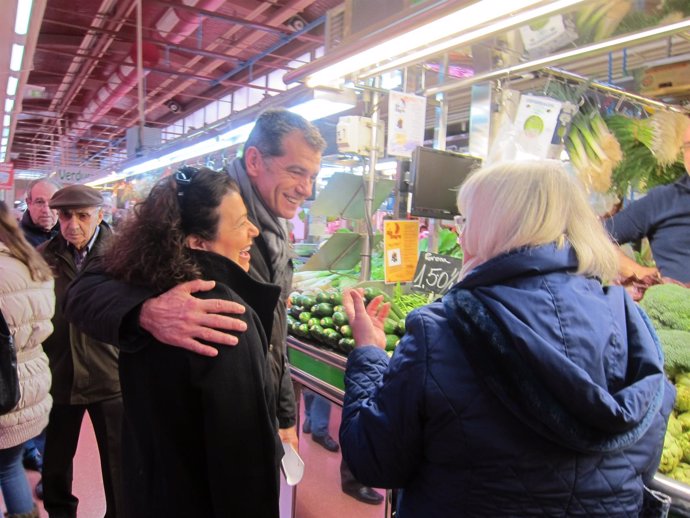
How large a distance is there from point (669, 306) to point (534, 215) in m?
1.15

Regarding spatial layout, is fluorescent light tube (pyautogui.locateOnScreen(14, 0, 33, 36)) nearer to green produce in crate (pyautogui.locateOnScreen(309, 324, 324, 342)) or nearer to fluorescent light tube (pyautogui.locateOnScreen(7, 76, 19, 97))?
fluorescent light tube (pyautogui.locateOnScreen(7, 76, 19, 97))

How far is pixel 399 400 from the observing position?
1.14 m

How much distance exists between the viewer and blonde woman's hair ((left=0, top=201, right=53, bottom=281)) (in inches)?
97.0

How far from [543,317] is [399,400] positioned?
1.13ft

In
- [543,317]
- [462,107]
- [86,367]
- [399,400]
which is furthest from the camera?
[462,107]

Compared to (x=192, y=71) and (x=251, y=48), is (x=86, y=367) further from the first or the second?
(x=192, y=71)

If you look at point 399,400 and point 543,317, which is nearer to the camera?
point 543,317

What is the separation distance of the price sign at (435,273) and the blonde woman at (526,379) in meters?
1.62

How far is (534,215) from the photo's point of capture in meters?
1.11

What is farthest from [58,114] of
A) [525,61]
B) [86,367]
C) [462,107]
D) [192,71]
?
[525,61]

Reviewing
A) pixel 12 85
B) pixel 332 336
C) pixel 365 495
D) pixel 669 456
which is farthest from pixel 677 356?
pixel 12 85

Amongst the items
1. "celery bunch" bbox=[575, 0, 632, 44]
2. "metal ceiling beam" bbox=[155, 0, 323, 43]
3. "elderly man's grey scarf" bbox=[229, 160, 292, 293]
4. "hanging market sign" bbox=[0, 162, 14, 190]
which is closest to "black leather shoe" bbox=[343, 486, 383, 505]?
"elderly man's grey scarf" bbox=[229, 160, 292, 293]

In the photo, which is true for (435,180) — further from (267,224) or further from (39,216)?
(39,216)

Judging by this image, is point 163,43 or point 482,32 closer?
point 482,32
